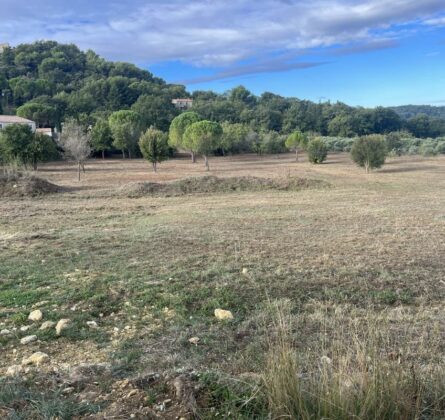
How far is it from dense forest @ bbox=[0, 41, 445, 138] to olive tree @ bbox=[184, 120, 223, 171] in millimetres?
24271

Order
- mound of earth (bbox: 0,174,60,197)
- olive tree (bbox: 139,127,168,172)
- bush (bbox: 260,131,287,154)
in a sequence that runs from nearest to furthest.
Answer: mound of earth (bbox: 0,174,60,197)
olive tree (bbox: 139,127,168,172)
bush (bbox: 260,131,287,154)

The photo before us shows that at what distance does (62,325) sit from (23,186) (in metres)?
20.7

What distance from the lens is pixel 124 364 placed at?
423 centimetres

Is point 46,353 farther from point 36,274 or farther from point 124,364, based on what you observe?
point 36,274

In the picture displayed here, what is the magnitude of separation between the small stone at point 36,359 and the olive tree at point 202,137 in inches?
1984

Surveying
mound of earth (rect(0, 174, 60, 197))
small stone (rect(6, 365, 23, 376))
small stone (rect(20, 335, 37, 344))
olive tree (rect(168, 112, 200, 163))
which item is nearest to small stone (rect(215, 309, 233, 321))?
small stone (rect(20, 335, 37, 344))

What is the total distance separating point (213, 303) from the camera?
6363 mm

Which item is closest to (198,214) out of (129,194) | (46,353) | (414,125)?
(129,194)

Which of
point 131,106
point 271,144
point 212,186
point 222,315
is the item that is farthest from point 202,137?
point 131,106

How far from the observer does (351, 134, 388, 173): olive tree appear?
41525 millimetres

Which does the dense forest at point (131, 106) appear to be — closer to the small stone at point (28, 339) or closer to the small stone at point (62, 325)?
the small stone at point (62, 325)

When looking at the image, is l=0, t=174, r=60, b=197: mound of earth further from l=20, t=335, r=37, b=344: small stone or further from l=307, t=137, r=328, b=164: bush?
l=307, t=137, r=328, b=164: bush

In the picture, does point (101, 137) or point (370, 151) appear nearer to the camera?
point (370, 151)

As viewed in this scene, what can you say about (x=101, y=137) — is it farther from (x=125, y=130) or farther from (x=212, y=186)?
(x=212, y=186)
